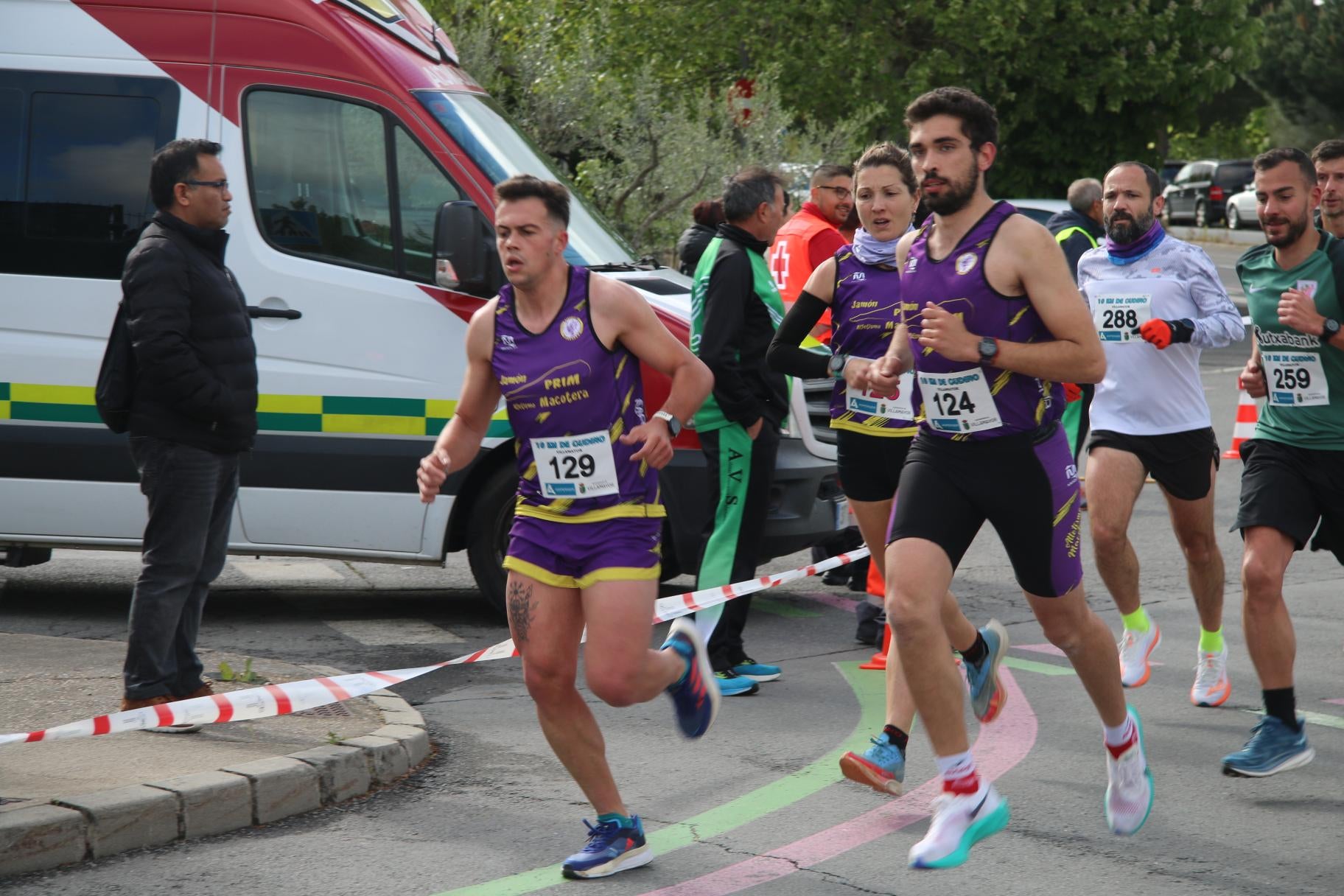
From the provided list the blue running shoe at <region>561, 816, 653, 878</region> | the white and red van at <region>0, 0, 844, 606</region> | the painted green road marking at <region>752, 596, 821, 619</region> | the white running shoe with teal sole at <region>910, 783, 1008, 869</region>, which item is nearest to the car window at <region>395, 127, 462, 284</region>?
the white and red van at <region>0, 0, 844, 606</region>

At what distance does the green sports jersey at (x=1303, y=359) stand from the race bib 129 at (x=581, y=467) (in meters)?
2.49

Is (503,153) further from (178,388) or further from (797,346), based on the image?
(178,388)

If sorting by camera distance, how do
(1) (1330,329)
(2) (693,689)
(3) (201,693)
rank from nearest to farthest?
(2) (693,689) < (1) (1330,329) < (3) (201,693)

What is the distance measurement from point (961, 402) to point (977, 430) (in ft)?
0.29

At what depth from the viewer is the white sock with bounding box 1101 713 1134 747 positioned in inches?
191

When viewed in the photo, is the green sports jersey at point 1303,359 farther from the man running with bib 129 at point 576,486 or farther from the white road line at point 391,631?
the white road line at point 391,631

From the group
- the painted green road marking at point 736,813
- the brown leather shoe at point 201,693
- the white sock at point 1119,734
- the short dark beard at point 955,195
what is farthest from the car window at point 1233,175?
the short dark beard at point 955,195

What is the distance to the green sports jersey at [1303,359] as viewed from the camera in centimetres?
584

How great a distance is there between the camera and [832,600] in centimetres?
871

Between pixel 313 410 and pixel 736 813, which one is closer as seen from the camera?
pixel 736 813

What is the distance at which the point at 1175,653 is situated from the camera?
745cm

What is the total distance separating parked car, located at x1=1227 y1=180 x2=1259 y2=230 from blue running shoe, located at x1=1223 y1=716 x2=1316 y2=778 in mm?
45677

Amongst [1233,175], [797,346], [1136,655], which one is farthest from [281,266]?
[1233,175]

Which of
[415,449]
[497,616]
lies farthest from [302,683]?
[497,616]
